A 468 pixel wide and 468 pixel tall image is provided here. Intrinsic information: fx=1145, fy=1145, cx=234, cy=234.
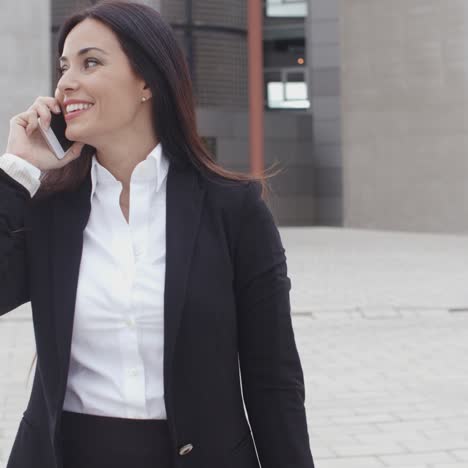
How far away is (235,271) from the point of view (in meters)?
2.53

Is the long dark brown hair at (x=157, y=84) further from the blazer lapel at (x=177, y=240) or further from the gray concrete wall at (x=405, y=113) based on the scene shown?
the gray concrete wall at (x=405, y=113)

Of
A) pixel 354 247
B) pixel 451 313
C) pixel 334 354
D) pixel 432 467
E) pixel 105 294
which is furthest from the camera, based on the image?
pixel 354 247

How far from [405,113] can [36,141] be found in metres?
30.7

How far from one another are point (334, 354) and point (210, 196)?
A: 740 cm

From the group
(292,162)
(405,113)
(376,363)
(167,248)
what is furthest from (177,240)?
(292,162)

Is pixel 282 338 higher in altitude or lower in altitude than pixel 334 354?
higher

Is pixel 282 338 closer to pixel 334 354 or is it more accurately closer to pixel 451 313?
pixel 334 354

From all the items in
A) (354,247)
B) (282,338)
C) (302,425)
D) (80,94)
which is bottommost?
(354,247)

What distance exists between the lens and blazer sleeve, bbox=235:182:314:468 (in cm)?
253

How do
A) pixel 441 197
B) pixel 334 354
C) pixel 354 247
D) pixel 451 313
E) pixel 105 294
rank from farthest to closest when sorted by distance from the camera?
1. pixel 441 197
2. pixel 354 247
3. pixel 451 313
4. pixel 334 354
5. pixel 105 294

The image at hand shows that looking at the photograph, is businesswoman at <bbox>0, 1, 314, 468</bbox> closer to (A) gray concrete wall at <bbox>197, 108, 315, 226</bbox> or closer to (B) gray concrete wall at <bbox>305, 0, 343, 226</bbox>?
Answer: (A) gray concrete wall at <bbox>197, 108, 315, 226</bbox>

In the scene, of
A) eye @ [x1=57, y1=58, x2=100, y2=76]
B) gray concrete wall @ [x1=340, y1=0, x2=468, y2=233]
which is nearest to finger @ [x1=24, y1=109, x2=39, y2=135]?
eye @ [x1=57, y1=58, x2=100, y2=76]

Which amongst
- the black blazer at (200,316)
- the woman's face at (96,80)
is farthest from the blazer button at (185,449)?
the woman's face at (96,80)

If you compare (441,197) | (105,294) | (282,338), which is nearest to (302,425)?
(282,338)
